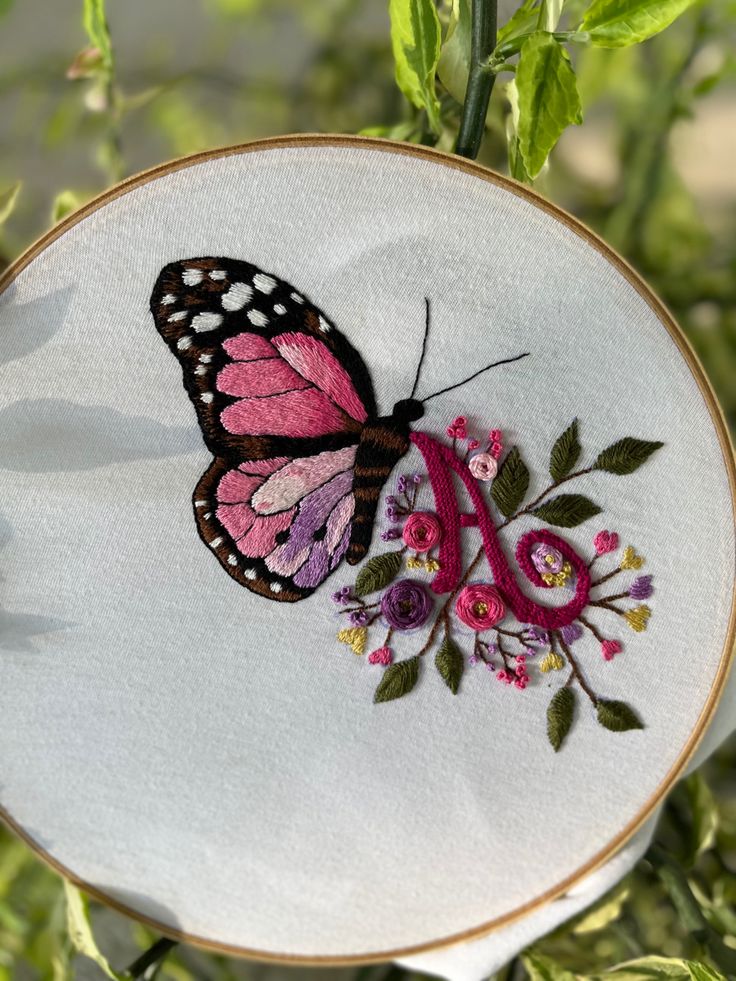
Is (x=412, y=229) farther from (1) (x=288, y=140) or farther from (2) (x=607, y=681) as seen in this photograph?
(2) (x=607, y=681)

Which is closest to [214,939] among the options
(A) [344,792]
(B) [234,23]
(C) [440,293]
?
(A) [344,792]

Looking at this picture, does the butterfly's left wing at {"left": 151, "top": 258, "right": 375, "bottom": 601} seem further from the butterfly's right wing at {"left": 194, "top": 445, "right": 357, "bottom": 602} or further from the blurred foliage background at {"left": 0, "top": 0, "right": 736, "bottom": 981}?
the blurred foliage background at {"left": 0, "top": 0, "right": 736, "bottom": 981}

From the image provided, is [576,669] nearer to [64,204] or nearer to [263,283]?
[263,283]

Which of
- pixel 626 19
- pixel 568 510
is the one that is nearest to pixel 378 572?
pixel 568 510

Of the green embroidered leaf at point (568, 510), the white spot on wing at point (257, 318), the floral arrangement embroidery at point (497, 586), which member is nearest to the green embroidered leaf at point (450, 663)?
the floral arrangement embroidery at point (497, 586)

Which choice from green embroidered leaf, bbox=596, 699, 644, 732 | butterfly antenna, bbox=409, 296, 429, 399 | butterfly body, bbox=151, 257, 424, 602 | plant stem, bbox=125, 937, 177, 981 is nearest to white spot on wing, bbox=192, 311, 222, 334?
butterfly body, bbox=151, 257, 424, 602

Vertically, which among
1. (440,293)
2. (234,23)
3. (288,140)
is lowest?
(440,293)

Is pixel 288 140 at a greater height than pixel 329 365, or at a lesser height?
greater
